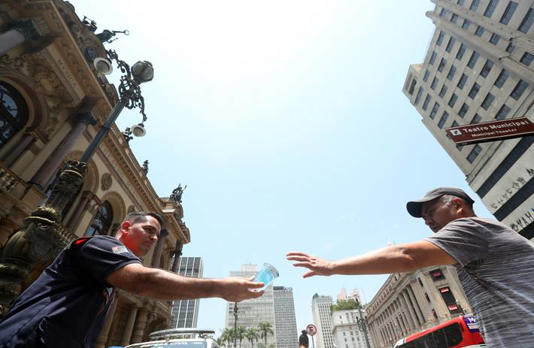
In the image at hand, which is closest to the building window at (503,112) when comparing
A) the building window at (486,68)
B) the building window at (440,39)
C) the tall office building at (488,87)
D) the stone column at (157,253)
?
the tall office building at (488,87)

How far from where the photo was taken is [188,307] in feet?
343

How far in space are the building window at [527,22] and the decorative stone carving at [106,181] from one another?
1535 inches

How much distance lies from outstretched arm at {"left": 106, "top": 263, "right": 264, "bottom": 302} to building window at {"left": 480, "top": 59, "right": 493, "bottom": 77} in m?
38.2

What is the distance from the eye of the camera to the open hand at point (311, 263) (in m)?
1.86

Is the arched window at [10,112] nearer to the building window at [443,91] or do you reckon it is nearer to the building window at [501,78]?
the building window at [501,78]

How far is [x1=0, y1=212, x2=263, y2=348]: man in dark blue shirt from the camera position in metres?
1.35

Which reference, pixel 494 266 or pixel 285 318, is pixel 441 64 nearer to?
pixel 494 266

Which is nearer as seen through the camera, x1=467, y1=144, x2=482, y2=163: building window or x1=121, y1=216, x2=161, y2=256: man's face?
x1=121, y1=216, x2=161, y2=256: man's face

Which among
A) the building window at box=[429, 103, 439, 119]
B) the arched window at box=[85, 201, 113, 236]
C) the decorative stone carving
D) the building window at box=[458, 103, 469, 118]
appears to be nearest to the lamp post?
the decorative stone carving

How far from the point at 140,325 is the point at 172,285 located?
60.2ft

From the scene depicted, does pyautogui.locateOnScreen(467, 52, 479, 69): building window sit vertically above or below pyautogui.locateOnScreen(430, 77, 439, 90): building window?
below

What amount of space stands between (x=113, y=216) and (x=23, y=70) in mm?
8926

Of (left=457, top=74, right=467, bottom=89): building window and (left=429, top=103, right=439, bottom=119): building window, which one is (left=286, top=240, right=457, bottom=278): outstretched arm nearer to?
(left=457, top=74, right=467, bottom=89): building window

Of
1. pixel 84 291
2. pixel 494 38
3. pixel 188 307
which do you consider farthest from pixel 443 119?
pixel 188 307
